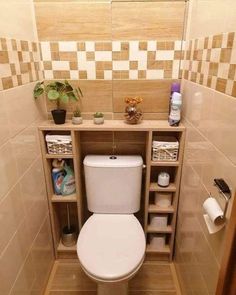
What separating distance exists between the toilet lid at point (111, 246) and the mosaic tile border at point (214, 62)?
89 cm

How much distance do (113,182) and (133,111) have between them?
460 mm

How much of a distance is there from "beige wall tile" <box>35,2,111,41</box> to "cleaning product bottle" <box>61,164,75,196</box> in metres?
0.82

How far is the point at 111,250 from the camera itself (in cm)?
125

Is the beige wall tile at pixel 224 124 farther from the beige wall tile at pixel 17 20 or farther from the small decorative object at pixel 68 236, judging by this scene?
the small decorative object at pixel 68 236

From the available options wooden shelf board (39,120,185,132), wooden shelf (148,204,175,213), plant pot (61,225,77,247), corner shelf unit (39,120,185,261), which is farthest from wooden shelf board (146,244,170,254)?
wooden shelf board (39,120,185,132)

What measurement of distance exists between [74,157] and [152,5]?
3.24 ft

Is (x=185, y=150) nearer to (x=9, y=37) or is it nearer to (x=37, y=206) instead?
(x=37, y=206)

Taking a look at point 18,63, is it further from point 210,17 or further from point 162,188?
point 162,188

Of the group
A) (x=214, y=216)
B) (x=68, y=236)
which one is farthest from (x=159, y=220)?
(x=214, y=216)

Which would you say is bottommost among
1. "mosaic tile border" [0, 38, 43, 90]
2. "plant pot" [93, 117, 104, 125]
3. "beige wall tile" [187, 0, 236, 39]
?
"plant pot" [93, 117, 104, 125]

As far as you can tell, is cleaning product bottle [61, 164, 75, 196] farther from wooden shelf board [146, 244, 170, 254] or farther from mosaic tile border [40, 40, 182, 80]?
wooden shelf board [146, 244, 170, 254]

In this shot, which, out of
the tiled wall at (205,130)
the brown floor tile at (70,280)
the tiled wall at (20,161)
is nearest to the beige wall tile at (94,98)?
the tiled wall at (20,161)

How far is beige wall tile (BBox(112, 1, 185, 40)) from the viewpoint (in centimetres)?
133

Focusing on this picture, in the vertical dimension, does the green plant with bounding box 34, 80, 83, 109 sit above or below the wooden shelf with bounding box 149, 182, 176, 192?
above
